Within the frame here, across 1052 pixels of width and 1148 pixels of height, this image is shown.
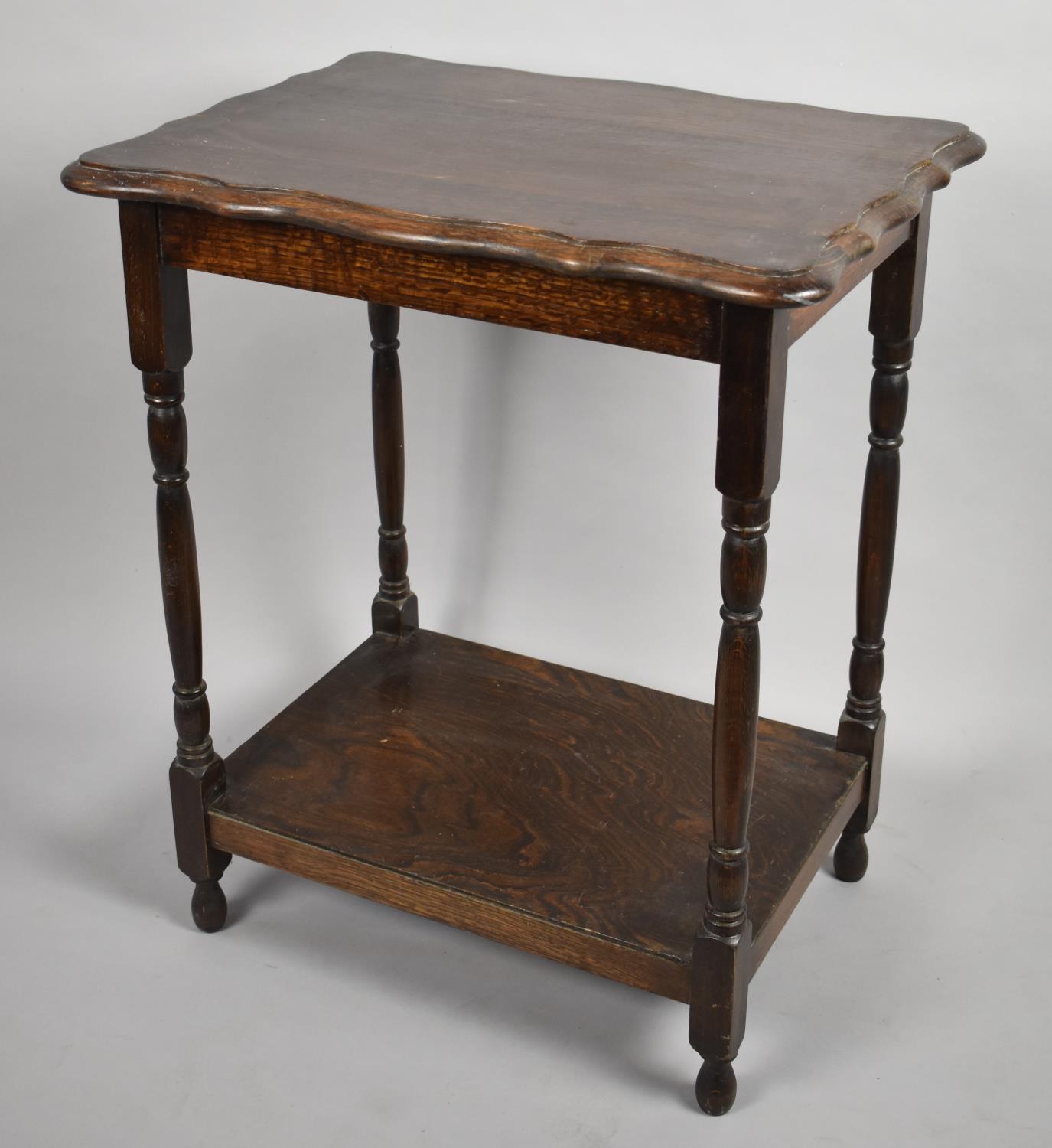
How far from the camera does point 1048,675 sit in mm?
2945

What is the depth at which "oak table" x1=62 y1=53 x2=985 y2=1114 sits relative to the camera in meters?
1.90

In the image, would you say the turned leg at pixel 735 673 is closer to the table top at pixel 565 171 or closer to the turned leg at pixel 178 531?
the table top at pixel 565 171

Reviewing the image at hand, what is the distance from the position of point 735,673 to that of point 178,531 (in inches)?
29.6

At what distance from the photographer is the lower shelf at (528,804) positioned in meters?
2.32

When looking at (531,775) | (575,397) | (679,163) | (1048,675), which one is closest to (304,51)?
(575,397)

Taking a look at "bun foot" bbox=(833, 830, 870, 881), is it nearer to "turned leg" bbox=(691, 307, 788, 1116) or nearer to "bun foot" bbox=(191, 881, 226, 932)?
"turned leg" bbox=(691, 307, 788, 1116)

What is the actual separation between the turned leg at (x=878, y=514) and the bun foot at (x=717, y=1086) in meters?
0.51

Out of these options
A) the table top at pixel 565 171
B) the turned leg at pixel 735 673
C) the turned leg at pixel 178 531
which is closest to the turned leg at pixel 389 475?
the table top at pixel 565 171

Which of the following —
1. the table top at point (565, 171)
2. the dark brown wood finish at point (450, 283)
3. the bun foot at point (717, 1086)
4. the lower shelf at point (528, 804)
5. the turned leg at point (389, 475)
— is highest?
the table top at point (565, 171)

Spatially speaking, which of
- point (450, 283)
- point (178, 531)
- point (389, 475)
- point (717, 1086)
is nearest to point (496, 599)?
point (389, 475)

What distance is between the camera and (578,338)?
2.04m

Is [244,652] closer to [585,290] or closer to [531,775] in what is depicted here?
[531,775]

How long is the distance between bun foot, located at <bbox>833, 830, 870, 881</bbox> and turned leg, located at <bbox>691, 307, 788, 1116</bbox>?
455 mm

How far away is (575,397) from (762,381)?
1.20 metres
